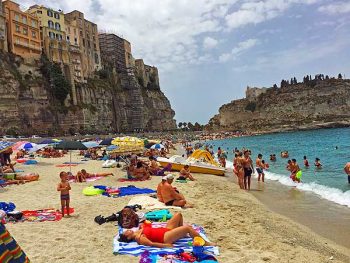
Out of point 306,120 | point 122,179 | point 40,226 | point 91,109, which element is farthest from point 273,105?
point 40,226

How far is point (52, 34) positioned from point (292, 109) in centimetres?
8785

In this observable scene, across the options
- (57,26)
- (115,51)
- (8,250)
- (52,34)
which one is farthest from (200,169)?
(115,51)

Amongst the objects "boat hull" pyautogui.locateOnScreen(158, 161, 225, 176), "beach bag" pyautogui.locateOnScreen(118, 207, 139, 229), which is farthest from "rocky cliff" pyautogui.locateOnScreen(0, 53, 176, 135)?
"beach bag" pyautogui.locateOnScreen(118, 207, 139, 229)

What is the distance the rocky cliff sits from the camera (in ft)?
165

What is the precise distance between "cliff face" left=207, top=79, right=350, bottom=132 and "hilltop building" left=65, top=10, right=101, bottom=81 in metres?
65.2

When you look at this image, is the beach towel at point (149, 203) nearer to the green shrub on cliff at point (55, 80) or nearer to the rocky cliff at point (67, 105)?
the rocky cliff at point (67, 105)

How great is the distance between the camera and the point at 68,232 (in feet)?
24.5

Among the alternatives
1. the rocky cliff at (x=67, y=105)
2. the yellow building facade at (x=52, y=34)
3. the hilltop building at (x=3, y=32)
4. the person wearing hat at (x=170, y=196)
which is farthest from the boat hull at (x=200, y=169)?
the yellow building facade at (x=52, y=34)

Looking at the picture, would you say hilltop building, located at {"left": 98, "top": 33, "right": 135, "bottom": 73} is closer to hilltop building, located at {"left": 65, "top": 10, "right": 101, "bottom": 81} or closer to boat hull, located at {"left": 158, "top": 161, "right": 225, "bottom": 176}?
hilltop building, located at {"left": 65, "top": 10, "right": 101, "bottom": 81}

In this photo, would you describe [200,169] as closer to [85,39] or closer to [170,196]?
[170,196]

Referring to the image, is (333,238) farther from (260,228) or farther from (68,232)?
(68,232)

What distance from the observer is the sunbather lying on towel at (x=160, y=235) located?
616 centimetres

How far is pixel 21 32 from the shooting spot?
194 ft

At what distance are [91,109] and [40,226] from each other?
60888mm
